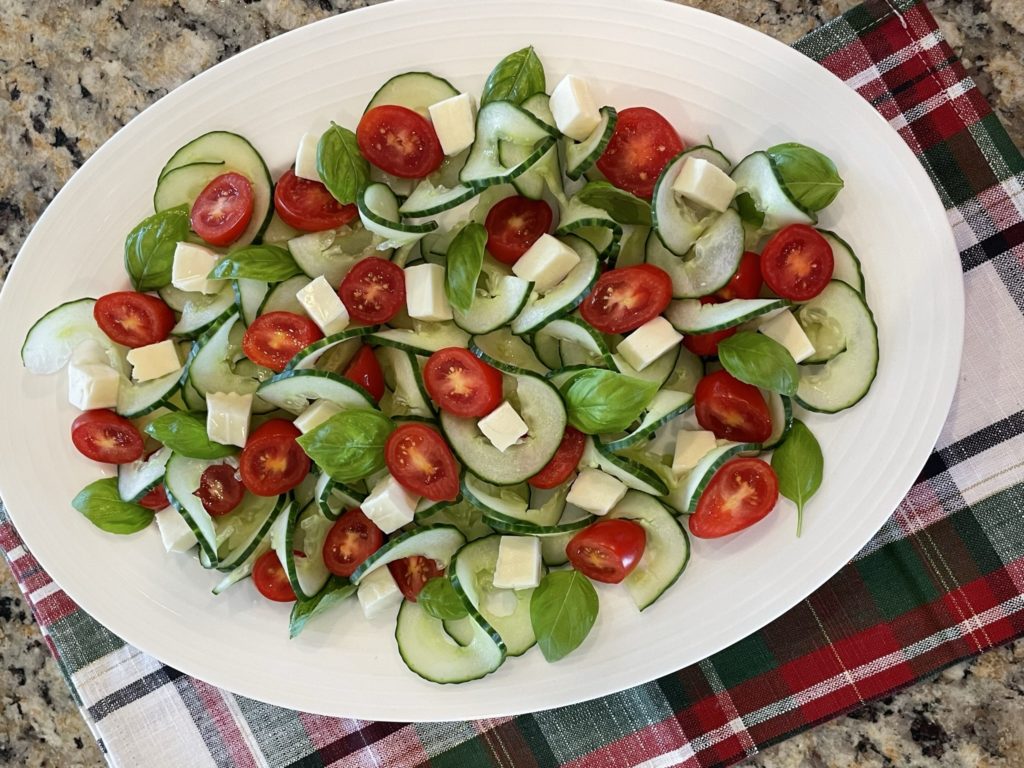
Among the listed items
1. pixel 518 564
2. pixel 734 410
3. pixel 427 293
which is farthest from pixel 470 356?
pixel 734 410

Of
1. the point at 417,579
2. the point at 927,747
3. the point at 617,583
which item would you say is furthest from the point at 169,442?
the point at 927,747

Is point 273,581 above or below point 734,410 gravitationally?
above

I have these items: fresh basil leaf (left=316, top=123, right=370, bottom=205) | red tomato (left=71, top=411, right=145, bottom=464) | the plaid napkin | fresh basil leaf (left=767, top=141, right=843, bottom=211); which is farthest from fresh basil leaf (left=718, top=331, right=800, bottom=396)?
red tomato (left=71, top=411, right=145, bottom=464)

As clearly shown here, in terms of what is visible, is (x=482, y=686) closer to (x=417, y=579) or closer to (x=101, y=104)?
(x=417, y=579)

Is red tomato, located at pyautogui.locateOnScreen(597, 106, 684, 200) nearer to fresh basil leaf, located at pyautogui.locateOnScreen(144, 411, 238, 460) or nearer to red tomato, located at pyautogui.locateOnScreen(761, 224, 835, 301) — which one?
red tomato, located at pyautogui.locateOnScreen(761, 224, 835, 301)

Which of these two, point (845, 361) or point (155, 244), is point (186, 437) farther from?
point (845, 361)

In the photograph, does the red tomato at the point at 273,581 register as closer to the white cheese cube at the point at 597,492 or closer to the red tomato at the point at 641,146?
the white cheese cube at the point at 597,492

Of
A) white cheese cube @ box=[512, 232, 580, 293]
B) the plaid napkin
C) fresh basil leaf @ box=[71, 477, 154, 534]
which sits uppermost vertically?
fresh basil leaf @ box=[71, 477, 154, 534]
